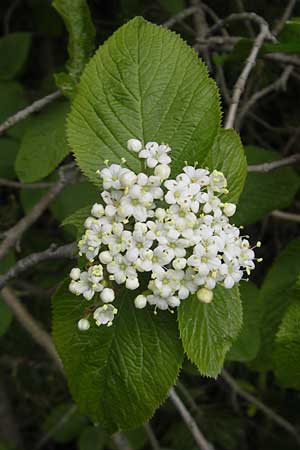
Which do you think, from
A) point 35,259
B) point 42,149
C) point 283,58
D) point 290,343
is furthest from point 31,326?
point 283,58

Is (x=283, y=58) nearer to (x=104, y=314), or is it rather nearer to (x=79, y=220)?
(x=79, y=220)

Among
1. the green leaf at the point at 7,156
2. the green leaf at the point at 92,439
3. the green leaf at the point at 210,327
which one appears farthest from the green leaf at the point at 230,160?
the green leaf at the point at 92,439

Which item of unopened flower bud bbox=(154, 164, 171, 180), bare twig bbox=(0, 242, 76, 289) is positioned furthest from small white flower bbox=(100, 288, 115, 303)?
bare twig bbox=(0, 242, 76, 289)

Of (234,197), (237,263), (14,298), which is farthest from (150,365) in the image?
(14,298)

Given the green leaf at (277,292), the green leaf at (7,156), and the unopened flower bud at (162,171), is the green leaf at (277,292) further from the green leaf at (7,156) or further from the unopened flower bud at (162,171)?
the green leaf at (7,156)

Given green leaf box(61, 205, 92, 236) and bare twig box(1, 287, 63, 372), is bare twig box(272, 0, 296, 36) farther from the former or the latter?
bare twig box(1, 287, 63, 372)

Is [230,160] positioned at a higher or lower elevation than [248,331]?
higher
